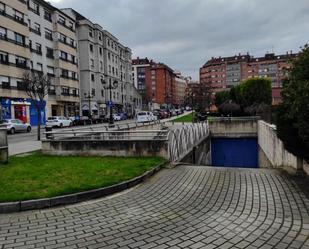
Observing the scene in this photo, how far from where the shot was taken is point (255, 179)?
807 cm

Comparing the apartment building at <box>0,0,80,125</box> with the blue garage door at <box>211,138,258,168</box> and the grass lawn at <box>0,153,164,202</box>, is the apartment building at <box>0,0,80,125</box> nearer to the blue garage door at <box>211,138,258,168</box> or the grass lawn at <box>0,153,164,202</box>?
the blue garage door at <box>211,138,258,168</box>

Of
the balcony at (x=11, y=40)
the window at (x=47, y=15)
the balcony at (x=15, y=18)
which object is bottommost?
the balcony at (x=11, y=40)

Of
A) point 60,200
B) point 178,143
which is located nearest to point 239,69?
point 178,143

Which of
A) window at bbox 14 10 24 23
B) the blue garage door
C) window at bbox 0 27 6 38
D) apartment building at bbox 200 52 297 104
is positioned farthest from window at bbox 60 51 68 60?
apartment building at bbox 200 52 297 104

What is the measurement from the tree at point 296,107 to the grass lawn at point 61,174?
4.01 metres

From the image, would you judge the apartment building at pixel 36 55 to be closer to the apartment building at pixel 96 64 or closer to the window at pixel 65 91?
the window at pixel 65 91

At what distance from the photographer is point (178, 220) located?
17.4 ft

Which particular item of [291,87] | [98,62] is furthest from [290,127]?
[98,62]

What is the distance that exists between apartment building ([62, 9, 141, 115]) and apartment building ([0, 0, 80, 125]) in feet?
9.67

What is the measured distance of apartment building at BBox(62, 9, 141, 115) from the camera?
60.2 meters

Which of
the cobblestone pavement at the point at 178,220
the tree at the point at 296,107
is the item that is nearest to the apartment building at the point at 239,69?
the tree at the point at 296,107

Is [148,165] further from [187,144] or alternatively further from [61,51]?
[61,51]

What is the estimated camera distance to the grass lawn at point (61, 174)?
693cm

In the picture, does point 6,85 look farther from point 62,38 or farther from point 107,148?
point 107,148
